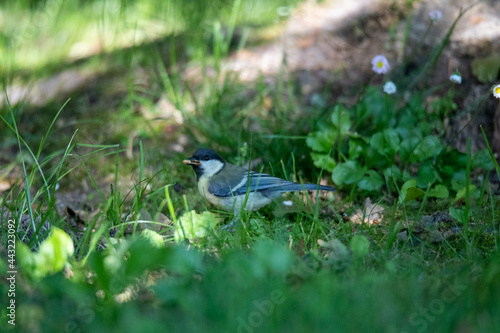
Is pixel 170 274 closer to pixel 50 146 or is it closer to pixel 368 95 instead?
pixel 368 95

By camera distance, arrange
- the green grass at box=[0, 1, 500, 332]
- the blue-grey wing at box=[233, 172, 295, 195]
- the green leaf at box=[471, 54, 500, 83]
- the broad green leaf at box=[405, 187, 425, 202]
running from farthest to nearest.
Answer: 1. the green leaf at box=[471, 54, 500, 83]
2. the blue-grey wing at box=[233, 172, 295, 195]
3. the broad green leaf at box=[405, 187, 425, 202]
4. the green grass at box=[0, 1, 500, 332]

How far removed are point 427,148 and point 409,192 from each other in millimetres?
388

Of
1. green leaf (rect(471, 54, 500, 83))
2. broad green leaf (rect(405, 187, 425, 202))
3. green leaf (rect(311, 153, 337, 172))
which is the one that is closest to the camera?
broad green leaf (rect(405, 187, 425, 202))

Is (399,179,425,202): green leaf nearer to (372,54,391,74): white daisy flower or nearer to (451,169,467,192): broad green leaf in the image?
(451,169,467,192): broad green leaf

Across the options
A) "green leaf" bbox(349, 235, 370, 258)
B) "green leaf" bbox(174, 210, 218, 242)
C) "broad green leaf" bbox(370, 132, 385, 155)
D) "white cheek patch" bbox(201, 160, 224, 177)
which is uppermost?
"green leaf" bbox(349, 235, 370, 258)

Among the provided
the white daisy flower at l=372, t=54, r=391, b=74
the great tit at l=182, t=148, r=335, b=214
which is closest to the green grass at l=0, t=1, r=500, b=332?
the great tit at l=182, t=148, r=335, b=214

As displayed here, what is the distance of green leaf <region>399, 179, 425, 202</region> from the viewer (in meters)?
2.96

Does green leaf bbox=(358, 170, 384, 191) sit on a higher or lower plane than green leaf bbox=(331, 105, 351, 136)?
lower

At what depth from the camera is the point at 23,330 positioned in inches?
67.1

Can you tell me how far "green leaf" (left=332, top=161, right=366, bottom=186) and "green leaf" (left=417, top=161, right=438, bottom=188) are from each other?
0.37 metres

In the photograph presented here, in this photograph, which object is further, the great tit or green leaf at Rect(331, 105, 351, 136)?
green leaf at Rect(331, 105, 351, 136)

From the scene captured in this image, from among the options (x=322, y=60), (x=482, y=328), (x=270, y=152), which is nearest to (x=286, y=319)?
(x=482, y=328)

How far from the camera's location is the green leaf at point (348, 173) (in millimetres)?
3267

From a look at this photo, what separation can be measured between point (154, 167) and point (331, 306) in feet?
7.08
